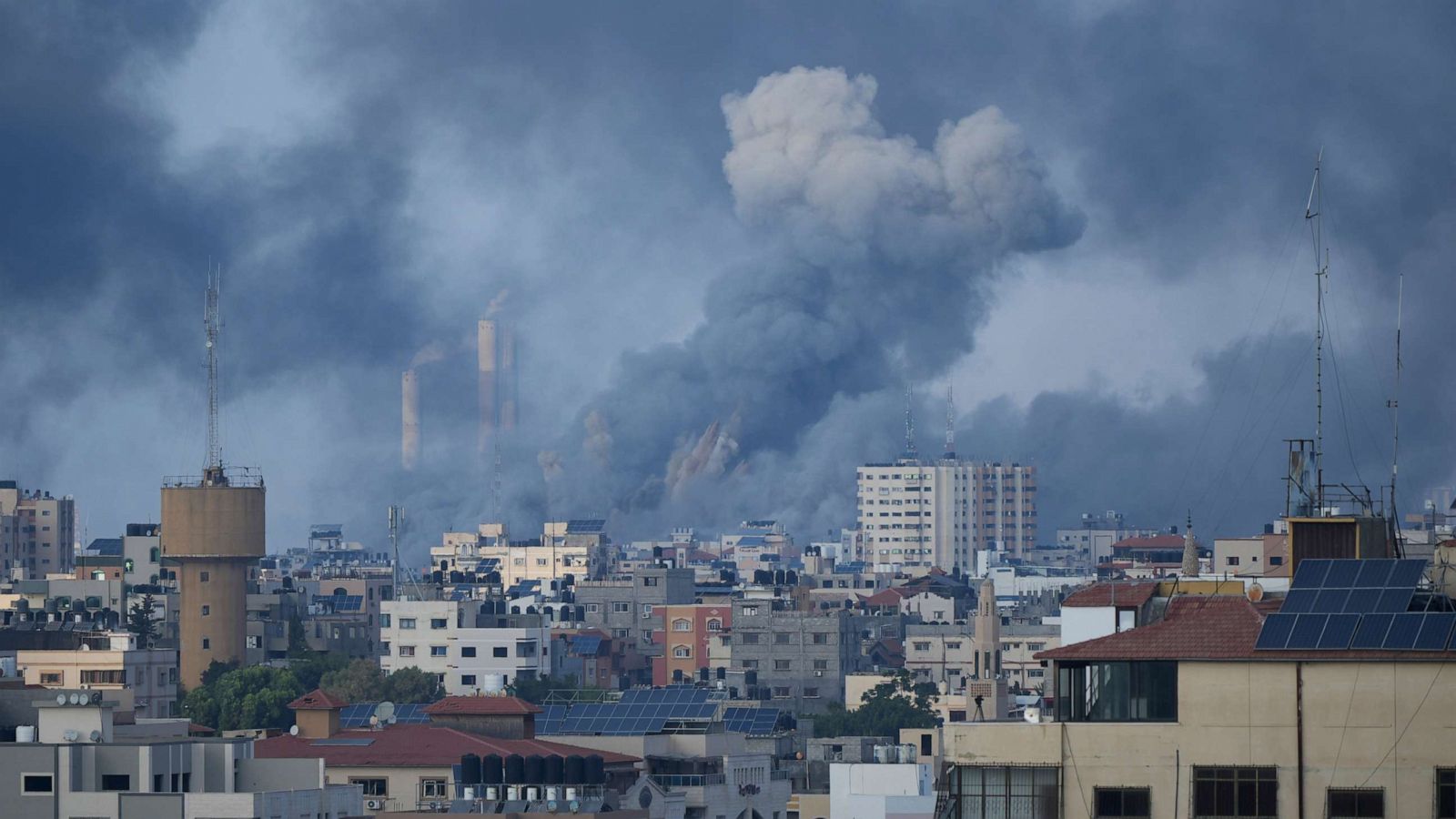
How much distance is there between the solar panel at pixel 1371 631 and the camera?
68.6 ft

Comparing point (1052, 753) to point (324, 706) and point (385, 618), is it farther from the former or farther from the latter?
point (385, 618)

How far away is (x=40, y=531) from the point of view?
162125 millimetres

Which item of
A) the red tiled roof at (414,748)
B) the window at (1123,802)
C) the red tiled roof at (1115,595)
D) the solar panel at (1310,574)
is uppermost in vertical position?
the solar panel at (1310,574)

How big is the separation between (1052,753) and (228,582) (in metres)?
87.0

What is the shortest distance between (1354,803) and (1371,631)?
1.08 m

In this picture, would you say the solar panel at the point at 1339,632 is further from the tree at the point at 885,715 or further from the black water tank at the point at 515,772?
the tree at the point at 885,715

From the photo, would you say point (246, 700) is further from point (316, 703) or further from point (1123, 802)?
point (1123, 802)

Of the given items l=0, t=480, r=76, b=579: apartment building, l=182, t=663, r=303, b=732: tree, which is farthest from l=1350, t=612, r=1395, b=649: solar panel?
l=0, t=480, r=76, b=579: apartment building

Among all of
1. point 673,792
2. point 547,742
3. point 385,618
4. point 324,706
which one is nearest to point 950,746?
point 673,792

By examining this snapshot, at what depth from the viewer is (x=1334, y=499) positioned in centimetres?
2938

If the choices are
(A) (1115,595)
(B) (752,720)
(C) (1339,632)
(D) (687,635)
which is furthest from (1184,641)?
(D) (687,635)

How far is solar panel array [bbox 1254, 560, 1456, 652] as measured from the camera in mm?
20922

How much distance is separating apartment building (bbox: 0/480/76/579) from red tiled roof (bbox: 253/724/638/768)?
10911 cm

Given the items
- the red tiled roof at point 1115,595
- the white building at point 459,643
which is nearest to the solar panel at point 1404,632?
the red tiled roof at point 1115,595
